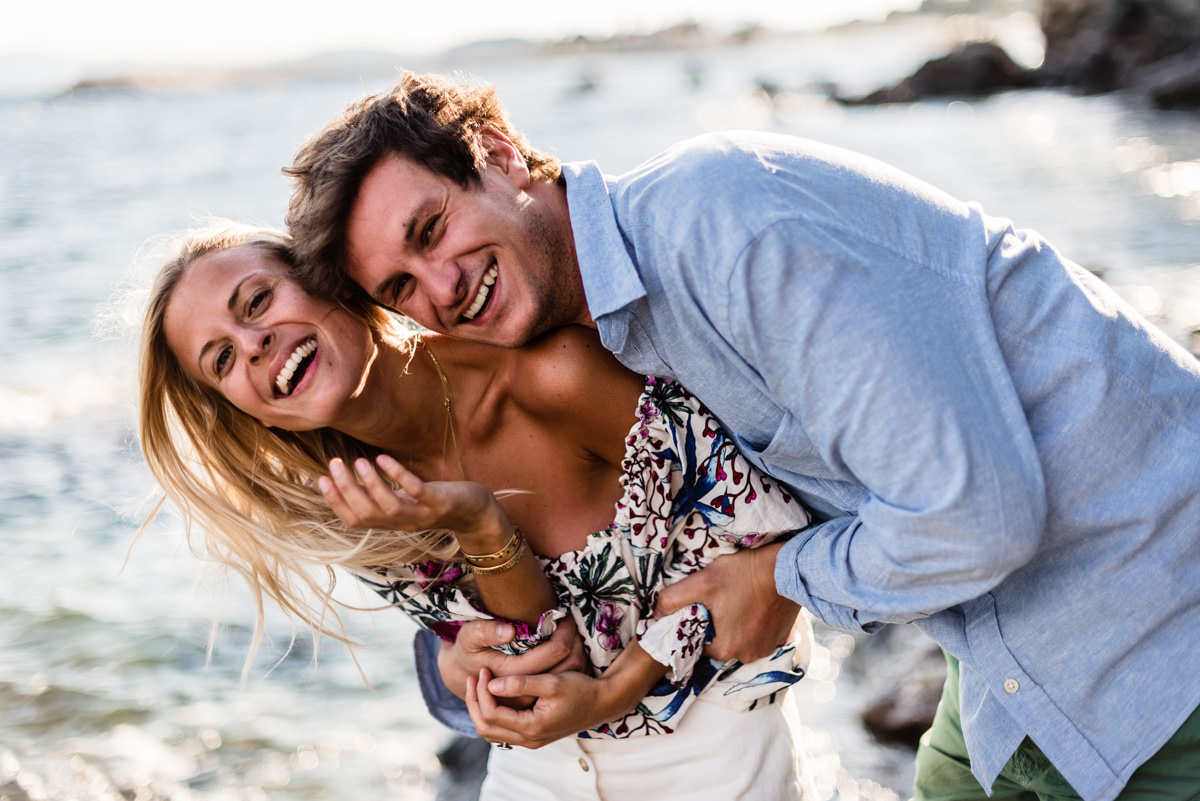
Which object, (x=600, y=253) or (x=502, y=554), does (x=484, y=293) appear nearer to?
(x=600, y=253)

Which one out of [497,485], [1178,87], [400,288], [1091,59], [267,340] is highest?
[400,288]

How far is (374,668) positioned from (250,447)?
2.40 meters

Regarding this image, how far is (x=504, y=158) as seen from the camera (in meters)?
2.23

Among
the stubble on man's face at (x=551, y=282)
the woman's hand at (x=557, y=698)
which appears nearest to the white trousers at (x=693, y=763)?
the woman's hand at (x=557, y=698)

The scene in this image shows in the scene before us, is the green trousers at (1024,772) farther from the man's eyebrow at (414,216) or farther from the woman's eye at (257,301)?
the woman's eye at (257,301)

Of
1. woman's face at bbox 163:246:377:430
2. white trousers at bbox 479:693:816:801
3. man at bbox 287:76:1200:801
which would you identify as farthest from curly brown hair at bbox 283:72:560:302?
white trousers at bbox 479:693:816:801

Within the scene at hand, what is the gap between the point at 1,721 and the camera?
14.7 feet

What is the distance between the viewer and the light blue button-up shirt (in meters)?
1.62

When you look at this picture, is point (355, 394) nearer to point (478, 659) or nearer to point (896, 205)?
point (478, 659)

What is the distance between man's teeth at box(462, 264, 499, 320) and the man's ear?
214 millimetres

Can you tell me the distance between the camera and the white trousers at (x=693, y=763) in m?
2.48

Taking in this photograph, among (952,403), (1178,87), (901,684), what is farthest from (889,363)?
(1178,87)

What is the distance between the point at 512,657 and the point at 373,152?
114 centimetres

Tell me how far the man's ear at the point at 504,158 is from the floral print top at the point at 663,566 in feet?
1.68
